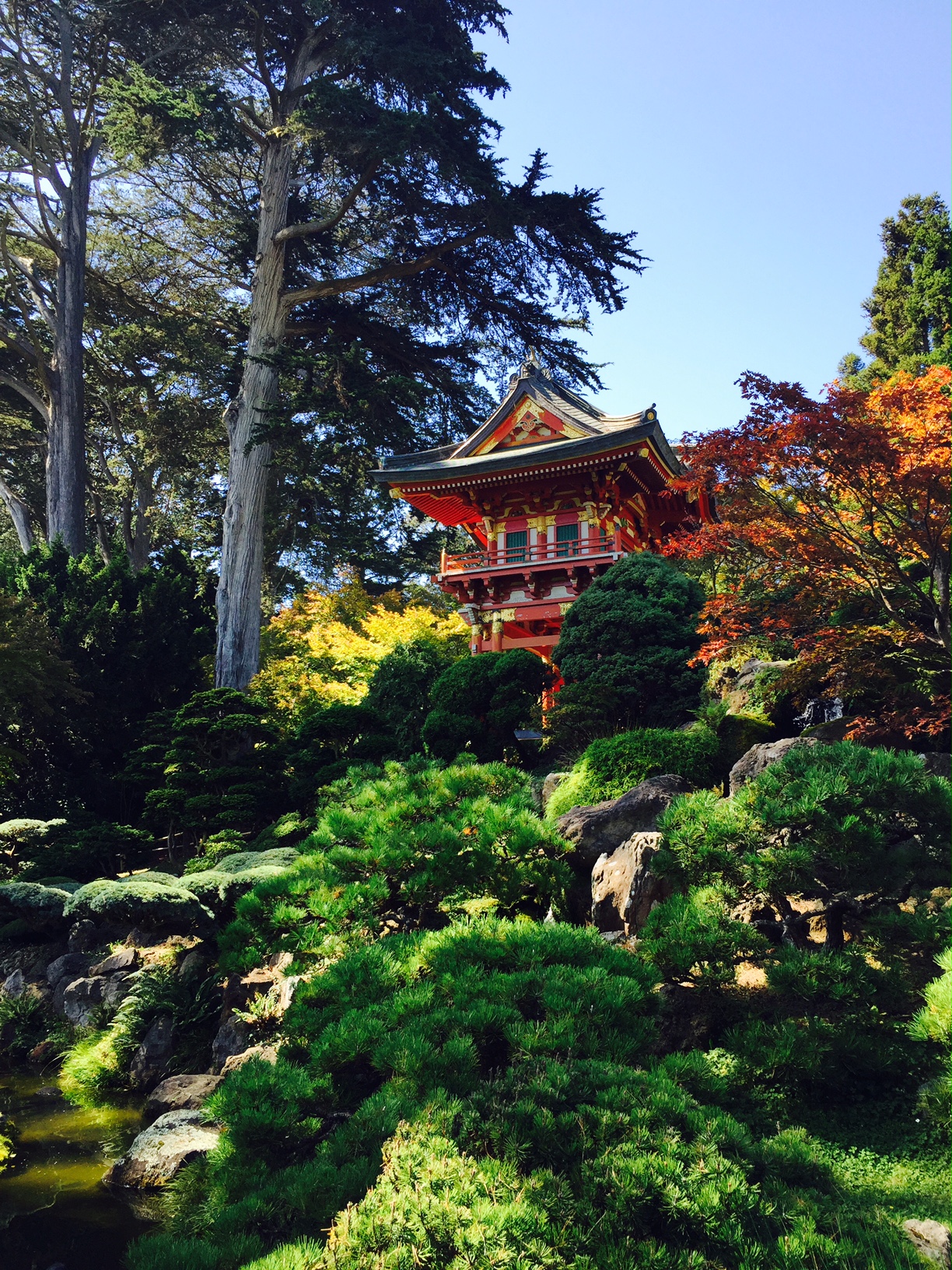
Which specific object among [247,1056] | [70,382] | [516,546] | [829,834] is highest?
[70,382]

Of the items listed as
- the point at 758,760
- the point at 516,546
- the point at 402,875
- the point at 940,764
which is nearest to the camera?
the point at 402,875

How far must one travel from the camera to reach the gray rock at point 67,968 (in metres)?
10.4

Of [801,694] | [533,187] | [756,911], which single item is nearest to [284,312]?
[533,187]

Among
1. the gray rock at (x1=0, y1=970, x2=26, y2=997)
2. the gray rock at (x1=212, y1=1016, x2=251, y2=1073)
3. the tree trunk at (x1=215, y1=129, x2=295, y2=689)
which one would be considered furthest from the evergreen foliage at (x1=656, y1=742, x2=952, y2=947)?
the tree trunk at (x1=215, y1=129, x2=295, y2=689)

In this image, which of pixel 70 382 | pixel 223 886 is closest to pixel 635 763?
pixel 223 886

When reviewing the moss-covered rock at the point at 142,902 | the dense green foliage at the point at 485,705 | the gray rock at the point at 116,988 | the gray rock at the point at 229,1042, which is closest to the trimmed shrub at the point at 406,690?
the dense green foliage at the point at 485,705

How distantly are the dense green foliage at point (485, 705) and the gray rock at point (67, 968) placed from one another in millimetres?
4880

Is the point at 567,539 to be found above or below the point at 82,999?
above

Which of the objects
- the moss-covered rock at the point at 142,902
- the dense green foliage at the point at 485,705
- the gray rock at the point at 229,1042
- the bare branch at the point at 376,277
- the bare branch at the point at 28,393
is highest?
the bare branch at the point at 376,277

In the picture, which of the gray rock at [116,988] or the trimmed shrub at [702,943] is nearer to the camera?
the trimmed shrub at [702,943]

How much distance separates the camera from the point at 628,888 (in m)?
6.93

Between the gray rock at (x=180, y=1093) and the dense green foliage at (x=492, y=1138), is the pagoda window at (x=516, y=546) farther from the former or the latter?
the dense green foliage at (x=492, y=1138)

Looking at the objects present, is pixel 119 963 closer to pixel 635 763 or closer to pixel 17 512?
pixel 635 763

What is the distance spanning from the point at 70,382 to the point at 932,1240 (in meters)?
Answer: 20.8
